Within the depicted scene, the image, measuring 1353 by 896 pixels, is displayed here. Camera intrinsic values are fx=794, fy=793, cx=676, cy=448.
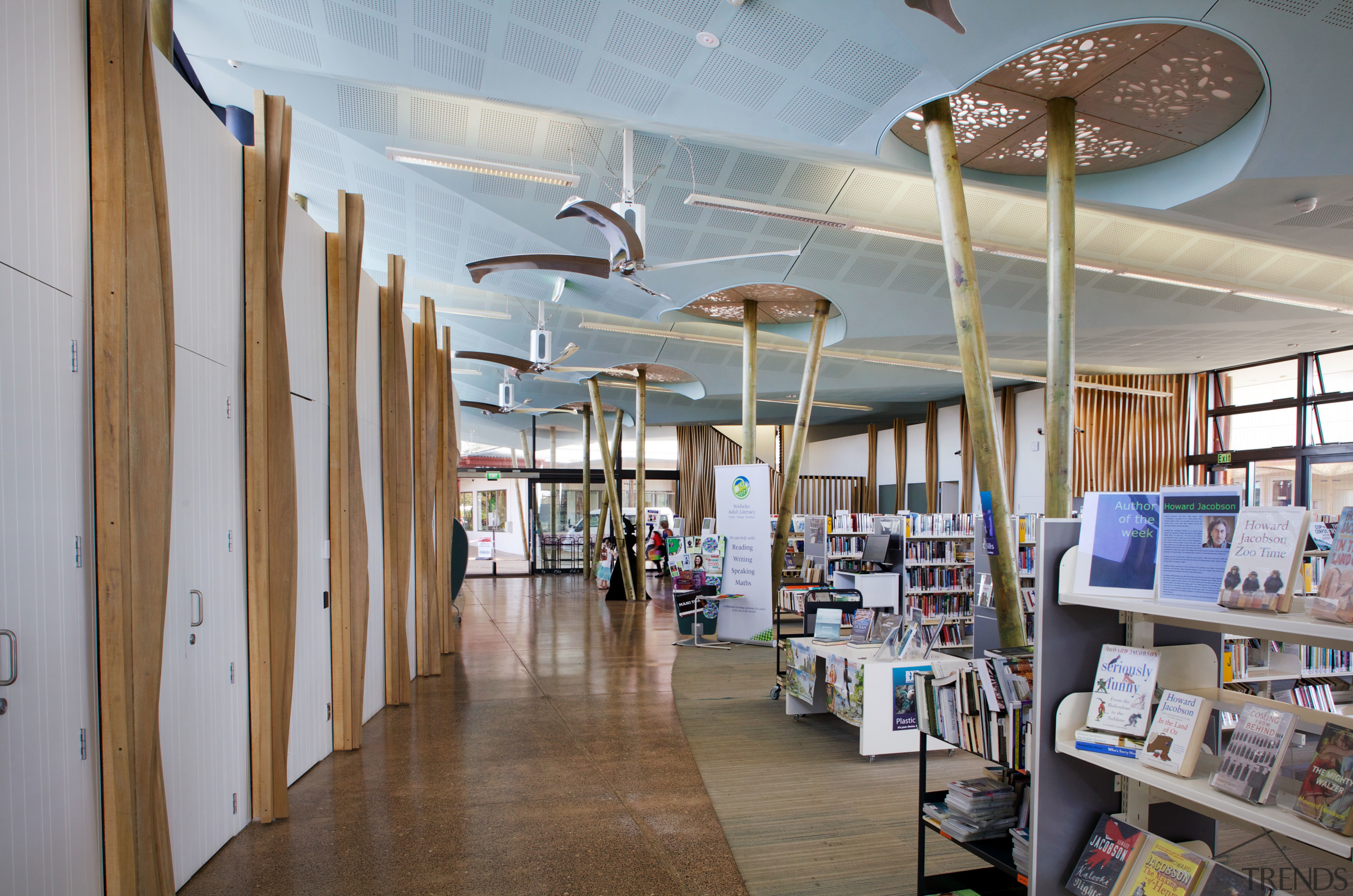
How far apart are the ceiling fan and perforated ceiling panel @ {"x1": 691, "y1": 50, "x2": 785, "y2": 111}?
1211 millimetres

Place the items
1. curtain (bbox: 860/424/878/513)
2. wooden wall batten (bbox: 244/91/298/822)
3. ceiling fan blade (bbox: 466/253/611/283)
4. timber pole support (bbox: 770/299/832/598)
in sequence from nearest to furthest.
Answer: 1. wooden wall batten (bbox: 244/91/298/822)
2. ceiling fan blade (bbox: 466/253/611/283)
3. timber pole support (bbox: 770/299/832/598)
4. curtain (bbox: 860/424/878/513)

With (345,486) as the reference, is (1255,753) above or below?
below

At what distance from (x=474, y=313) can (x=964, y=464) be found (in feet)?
36.3

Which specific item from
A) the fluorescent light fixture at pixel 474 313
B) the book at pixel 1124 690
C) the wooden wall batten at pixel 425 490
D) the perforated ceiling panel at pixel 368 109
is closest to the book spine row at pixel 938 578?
the wooden wall batten at pixel 425 490

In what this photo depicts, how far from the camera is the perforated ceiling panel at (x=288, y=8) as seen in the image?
571cm

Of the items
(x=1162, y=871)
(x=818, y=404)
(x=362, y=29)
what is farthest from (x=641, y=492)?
(x=1162, y=871)

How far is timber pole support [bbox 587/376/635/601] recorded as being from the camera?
50.3ft

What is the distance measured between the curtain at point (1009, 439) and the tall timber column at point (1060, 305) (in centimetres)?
1158

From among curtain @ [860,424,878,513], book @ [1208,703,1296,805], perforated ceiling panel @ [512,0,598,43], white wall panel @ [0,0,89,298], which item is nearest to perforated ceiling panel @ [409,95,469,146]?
perforated ceiling panel @ [512,0,598,43]

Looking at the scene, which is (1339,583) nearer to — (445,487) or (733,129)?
(733,129)

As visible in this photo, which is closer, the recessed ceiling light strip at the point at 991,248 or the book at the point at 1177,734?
the book at the point at 1177,734

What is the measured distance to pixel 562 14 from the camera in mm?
5547

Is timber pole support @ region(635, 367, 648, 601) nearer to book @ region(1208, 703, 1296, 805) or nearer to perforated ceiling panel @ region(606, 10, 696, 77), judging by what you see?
perforated ceiling panel @ region(606, 10, 696, 77)

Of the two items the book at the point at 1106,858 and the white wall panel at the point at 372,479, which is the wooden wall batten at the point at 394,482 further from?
the book at the point at 1106,858
